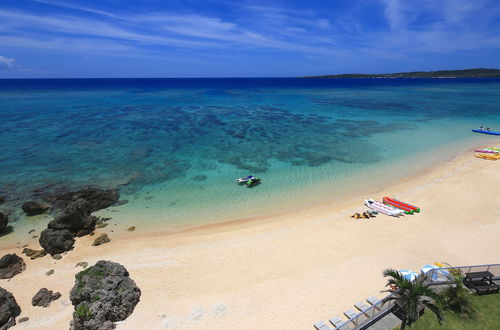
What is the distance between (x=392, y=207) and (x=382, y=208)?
3.79 ft

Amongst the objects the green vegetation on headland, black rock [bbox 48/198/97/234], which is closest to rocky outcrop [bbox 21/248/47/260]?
black rock [bbox 48/198/97/234]

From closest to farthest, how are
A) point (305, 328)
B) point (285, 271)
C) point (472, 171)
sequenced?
1. point (305, 328)
2. point (285, 271)
3. point (472, 171)

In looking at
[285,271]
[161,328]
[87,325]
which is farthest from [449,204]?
[87,325]

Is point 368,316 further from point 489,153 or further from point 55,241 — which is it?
point 489,153

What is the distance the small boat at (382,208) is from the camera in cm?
2348

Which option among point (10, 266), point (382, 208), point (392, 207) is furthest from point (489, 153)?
point (10, 266)

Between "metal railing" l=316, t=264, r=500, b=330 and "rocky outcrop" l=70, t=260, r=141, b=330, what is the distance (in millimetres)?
11468

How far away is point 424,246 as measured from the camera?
1941cm

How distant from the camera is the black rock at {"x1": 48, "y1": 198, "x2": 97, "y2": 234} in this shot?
21281mm

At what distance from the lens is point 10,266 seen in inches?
718

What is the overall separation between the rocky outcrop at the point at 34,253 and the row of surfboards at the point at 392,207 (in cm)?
2779

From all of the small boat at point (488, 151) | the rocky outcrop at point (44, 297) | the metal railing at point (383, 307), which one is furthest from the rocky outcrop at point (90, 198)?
the small boat at point (488, 151)

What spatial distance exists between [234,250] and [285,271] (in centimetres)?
430

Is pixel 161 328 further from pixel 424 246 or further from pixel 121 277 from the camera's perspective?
pixel 424 246
